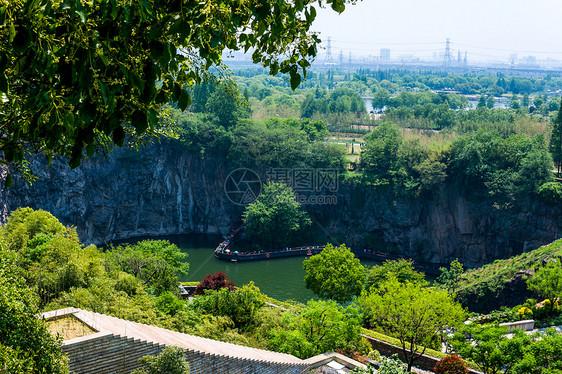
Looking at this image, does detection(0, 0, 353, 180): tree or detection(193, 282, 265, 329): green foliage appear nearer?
detection(0, 0, 353, 180): tree

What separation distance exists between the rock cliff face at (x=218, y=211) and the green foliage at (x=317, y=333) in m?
22.7

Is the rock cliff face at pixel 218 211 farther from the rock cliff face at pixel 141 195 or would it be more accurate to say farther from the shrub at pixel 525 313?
the shrub at pixel 525 313

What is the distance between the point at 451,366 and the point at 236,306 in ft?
24.5

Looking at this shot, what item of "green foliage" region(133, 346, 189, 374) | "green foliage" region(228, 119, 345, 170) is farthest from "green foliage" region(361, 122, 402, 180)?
"green foliage" region(133, 346, 189, 374)

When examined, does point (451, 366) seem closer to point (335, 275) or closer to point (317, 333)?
point (317, 333)

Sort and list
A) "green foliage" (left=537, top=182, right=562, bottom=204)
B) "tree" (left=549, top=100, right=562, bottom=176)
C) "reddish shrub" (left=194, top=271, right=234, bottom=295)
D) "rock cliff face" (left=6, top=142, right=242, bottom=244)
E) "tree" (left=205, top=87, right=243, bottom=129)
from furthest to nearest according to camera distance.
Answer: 1. "tree" (left=205, top=87, right=243, bottom=129)
2. "tree" (left=549, top=100, right=562, bottom=176)
3. "rock cliff face" (left=6, top=142, right=242, bottom=244)
4. "green foliage" (left=537, top=182, right=562, bottom=204)
5. "reddish shrub" (left=194, top=271, right=234, bottom=295)

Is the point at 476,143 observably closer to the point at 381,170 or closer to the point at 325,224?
the point at 381,170

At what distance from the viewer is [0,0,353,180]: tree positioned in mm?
3295

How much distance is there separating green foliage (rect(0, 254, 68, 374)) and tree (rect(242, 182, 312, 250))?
31.9 metres

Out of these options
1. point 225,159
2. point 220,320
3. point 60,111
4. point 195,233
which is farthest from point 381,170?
point 60,111

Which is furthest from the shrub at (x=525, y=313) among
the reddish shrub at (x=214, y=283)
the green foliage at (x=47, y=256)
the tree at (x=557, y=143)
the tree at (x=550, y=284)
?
the tree at (x=557, y=143)

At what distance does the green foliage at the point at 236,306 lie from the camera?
19078 mm

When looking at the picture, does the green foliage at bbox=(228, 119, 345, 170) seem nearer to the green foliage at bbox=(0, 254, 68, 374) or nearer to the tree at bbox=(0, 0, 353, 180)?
the green foliage at bbox=(0, 254, 68, 374)

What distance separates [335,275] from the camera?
2483cm
